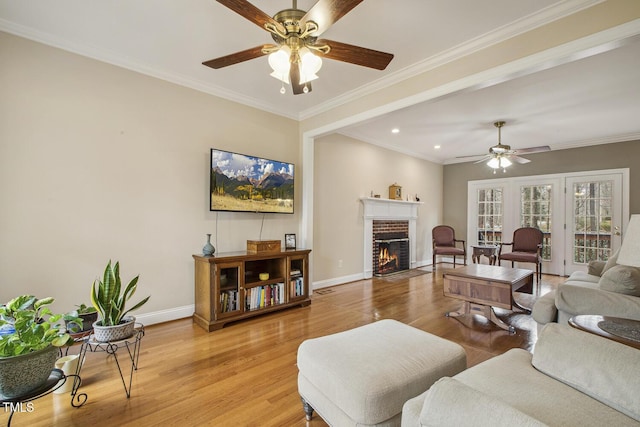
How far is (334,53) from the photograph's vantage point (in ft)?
6.25

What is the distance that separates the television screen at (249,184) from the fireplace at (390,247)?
2.29 metres

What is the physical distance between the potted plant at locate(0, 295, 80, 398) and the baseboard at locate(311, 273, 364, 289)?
10.8 feet

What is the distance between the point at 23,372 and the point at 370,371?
5.07 ft

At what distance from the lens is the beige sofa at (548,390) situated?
0.82 metres

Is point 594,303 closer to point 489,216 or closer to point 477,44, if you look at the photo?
point 477,44

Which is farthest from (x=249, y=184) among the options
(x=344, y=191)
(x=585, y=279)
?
(x=585, y=279)

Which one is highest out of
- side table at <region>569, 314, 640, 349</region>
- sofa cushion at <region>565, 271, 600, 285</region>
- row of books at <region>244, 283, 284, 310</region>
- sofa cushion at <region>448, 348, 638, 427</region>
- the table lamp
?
the table lamp

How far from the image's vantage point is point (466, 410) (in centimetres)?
81

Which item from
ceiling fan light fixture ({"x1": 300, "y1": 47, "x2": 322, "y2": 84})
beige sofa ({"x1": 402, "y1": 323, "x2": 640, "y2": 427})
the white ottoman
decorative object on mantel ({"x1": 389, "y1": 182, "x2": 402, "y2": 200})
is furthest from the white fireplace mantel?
beige sofa ({"x1": 402, "y1": 323, "x2": 640, "y2": 427})

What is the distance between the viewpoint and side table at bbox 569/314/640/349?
140cm

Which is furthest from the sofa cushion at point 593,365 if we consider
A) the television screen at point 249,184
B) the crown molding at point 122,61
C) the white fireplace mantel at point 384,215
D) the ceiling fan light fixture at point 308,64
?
the white fireplace mantel at point 384,215

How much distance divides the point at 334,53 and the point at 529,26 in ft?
5.06

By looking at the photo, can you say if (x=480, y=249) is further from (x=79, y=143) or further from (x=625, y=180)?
(x=79, y=143)

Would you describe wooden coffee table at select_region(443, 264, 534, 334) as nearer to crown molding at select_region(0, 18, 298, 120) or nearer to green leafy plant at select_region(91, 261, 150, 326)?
green leafy plant at select_region(91, 261, 150, 326)
